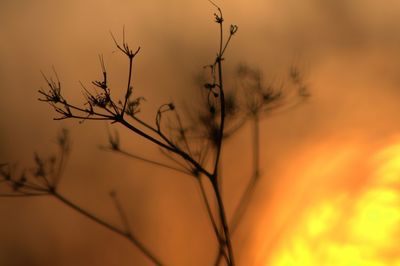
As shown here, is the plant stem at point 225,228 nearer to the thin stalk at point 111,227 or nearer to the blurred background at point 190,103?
the blurred background at point 190,103

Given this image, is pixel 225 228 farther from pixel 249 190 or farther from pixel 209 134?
pixel 209 134

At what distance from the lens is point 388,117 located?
192 cm

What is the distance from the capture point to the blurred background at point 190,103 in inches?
76.7

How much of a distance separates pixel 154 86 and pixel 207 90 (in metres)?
0.27

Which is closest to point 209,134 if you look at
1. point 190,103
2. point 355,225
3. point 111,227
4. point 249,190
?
point 190,103

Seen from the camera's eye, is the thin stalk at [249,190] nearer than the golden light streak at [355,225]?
No

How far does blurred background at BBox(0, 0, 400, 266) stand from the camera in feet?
6.40

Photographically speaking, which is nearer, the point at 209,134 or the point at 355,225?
the point at 355,225

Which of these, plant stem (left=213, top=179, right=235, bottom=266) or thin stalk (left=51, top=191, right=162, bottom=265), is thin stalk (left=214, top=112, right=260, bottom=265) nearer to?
plant stem (left=213, top=179, right=235, bottom=266)

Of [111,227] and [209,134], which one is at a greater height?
[209,134]

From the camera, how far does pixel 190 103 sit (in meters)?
2.03

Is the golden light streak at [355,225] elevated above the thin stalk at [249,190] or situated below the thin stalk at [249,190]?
below

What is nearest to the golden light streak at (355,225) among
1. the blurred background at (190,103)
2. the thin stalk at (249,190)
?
the blurred background at (190,103)

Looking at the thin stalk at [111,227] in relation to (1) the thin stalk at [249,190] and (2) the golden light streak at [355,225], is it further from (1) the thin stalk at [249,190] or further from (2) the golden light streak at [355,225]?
(2) the golden light streak at [355,225]
